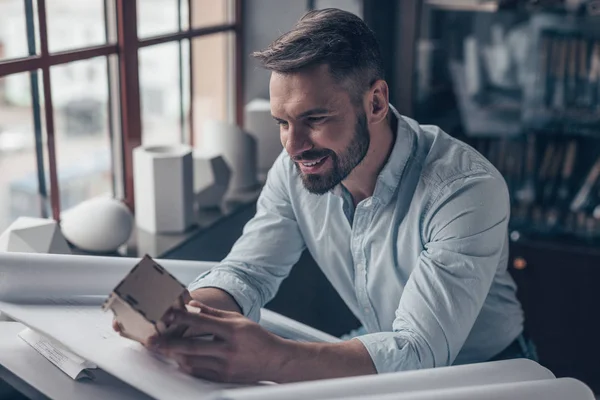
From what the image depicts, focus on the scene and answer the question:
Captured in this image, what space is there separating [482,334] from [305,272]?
1009 millimetres

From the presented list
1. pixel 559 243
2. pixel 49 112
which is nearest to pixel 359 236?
pixel 49 112

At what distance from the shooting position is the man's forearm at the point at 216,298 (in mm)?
1205

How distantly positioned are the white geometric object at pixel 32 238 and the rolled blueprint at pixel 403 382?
0.75 metres

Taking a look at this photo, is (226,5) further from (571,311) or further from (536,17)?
(571,311)

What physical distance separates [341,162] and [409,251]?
22 centimetres

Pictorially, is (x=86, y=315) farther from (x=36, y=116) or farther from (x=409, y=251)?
(x=36, y=116)

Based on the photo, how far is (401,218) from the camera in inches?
52.1

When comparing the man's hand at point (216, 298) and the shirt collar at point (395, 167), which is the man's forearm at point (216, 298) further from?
the shirt collar at point (395, 167)

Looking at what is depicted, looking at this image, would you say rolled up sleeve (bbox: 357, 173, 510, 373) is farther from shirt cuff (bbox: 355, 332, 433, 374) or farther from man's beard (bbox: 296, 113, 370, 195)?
man's beard (bbox: 296, 113, 370, 195)

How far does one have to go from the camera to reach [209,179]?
2070 millimetres

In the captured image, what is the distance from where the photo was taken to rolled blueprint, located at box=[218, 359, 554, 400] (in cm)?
79

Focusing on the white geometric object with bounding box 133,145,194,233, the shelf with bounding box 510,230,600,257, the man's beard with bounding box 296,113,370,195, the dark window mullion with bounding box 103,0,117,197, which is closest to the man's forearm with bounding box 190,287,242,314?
the man's beard with bounding box 296,113,370,195

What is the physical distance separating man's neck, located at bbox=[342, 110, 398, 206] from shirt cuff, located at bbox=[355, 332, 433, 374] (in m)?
0.37

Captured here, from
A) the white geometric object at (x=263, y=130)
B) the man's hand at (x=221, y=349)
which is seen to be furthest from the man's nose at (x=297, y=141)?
the white geometric object at (x=263, y=130)
